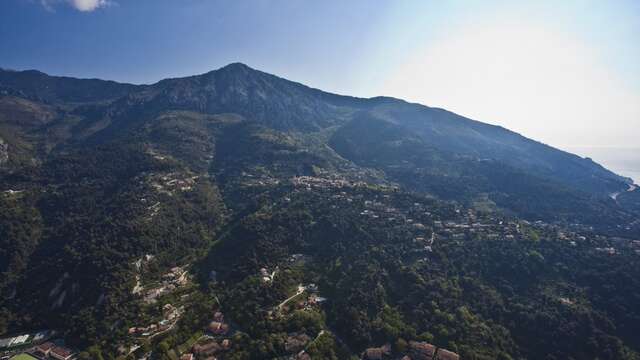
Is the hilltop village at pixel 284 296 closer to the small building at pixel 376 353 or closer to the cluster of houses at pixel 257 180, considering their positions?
the small building at pixel 376 353

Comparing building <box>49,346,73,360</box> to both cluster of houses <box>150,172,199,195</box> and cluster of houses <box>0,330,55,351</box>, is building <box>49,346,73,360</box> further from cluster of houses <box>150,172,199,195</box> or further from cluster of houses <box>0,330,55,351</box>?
cluster of houses <box>150,172,199,195</box>

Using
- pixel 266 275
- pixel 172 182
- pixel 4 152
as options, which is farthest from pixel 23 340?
pixel 4 152

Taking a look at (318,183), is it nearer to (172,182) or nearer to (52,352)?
(172,182)

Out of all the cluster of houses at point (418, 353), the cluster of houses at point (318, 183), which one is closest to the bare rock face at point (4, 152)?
the cluster of houses at point (318, 183)

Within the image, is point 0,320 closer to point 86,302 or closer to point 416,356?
point 86,302

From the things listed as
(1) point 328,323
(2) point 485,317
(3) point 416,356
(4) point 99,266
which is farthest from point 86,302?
(2) point 485,317

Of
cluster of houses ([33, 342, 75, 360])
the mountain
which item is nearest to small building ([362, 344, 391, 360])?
the mountain
